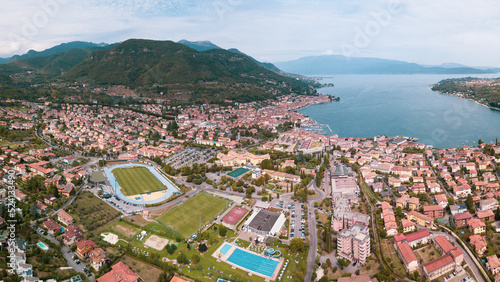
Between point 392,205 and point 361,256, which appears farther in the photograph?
point 392,205

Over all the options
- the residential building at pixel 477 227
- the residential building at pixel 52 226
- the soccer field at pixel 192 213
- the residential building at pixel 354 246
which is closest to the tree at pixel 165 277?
the soccer field at pixel 192 213

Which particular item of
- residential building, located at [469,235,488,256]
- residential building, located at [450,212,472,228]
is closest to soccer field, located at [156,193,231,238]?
residential building, located at [450,212,472,228]

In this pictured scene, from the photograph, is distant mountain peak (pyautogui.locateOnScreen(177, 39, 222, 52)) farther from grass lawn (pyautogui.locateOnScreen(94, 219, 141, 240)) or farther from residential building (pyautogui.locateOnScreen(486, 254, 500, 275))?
residential building (pyautogui.locateOnScreen(486, 254, 500, 275))

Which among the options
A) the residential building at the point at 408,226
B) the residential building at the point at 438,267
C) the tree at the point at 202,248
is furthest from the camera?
the residential building at the point at 408,226

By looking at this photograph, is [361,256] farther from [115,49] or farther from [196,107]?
[115,49]

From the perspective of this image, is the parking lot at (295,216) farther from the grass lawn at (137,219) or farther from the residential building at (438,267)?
the grass lawn at (137,219)

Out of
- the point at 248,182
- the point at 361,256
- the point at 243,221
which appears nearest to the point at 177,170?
the point at 248,182

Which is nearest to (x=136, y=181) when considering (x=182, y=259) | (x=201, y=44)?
(x=182, y=259)
